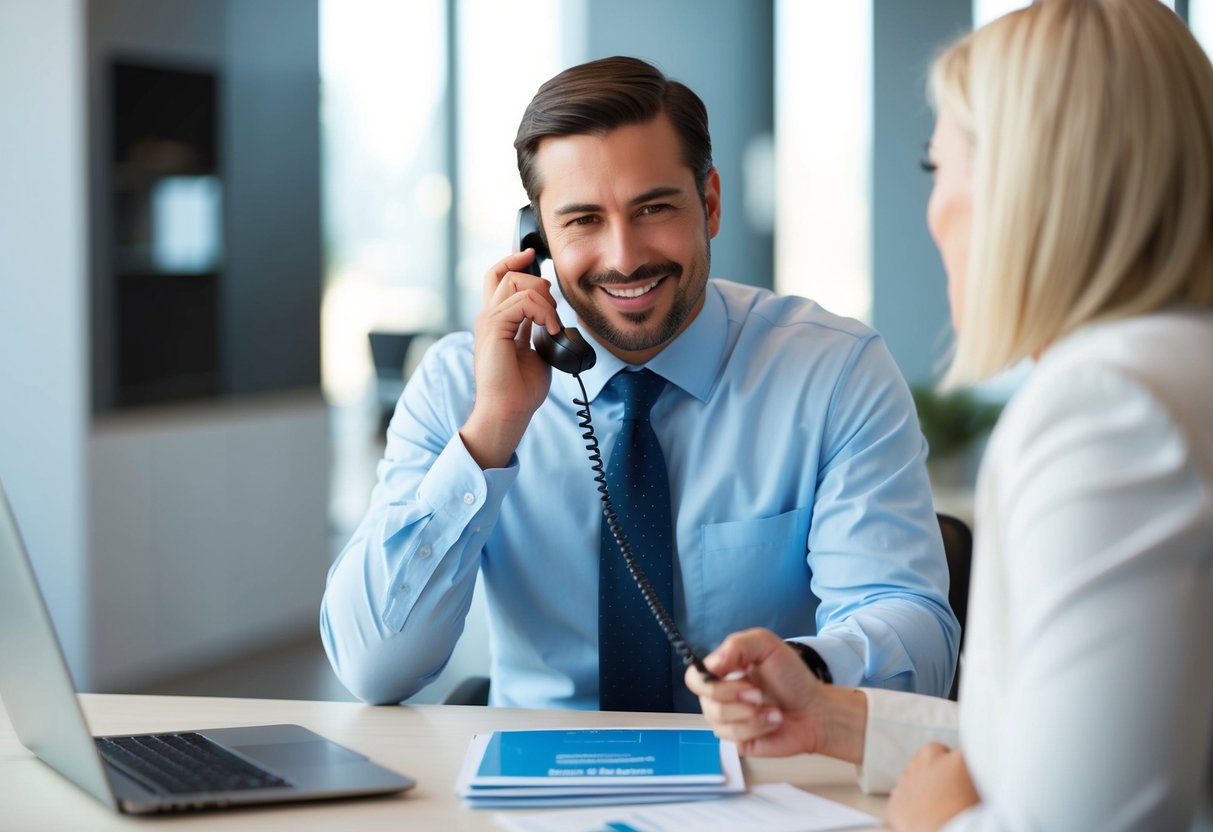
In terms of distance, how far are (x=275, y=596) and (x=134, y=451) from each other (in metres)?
0.88

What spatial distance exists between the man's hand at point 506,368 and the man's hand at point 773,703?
573 mm

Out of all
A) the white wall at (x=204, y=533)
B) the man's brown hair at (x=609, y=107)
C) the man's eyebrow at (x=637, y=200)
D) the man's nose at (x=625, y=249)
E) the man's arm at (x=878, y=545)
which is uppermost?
the man's brown hair at (x=609, y=107)

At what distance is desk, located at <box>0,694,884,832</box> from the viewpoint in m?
1.16

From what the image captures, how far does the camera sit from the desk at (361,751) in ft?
3.82

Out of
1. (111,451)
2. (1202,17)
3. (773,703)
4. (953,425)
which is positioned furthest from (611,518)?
(1202,17)

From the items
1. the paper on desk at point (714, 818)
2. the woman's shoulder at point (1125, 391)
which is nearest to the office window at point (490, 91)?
the paper on desk at point (714, 818)

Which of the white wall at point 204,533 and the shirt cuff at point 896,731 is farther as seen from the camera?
the white wall at point 204,533

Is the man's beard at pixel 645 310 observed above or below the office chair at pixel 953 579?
above

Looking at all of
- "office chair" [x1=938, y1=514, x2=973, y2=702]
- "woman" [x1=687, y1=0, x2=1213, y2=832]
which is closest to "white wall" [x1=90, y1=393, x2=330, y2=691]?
"office chair" [x1=938, y1=514, x2=973, y2=702]

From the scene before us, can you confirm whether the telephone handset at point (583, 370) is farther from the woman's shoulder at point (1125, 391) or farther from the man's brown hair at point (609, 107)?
the woman's shoulder at point (1125, 391)

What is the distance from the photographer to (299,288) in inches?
215

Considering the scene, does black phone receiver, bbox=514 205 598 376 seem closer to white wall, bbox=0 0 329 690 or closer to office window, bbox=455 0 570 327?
white wall, bbox=0 0 329 690

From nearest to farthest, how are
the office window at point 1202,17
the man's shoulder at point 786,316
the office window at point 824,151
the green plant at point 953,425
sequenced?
the man's shoulder at point 786,316, the green plant at point 953,425, the office window at point 1202,17, the office window at point 824,151

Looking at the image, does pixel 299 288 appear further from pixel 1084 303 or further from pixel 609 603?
pixel 1084 303
